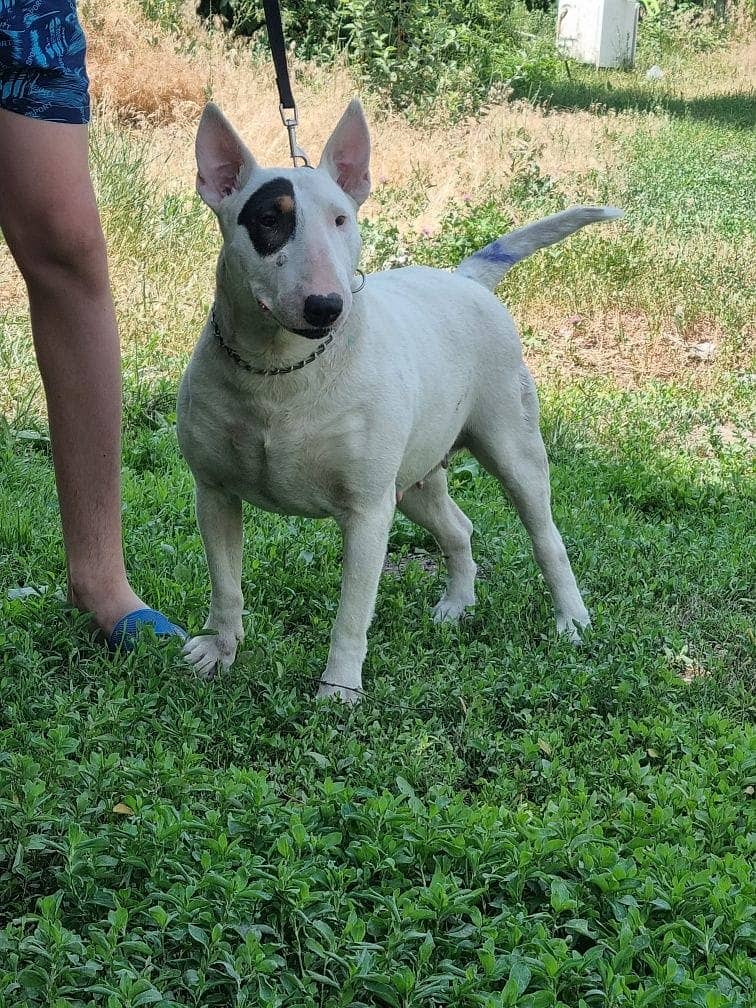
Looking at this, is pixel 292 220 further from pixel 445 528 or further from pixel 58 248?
pixel 445 528

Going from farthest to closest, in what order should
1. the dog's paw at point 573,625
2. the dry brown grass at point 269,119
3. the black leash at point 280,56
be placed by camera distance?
the dry brown grass at point 269,119
the dog's paw at point 573,625
the black leash at point 280,56

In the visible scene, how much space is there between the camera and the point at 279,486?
3430mm

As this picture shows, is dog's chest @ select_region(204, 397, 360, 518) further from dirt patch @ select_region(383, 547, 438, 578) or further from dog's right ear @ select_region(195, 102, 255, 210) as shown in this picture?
dirt patch @ select_region(383, 547, 438, 578)

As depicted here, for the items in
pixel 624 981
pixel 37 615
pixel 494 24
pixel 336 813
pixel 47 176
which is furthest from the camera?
pixel 494 24

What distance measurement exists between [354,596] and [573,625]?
41.9 inches

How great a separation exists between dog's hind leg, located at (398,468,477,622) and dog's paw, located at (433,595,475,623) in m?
0.02

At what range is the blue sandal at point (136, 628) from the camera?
3691 mm

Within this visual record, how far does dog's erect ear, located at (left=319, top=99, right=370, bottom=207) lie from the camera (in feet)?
11.1

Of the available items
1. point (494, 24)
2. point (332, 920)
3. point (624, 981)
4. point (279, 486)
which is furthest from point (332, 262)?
point (494, 24)

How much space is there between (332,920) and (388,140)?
385 inches

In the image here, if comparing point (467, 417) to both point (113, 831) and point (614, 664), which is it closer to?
point (614, 664)

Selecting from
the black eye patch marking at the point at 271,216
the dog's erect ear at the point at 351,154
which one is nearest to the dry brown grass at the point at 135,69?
the dog's erect ear at the point at 351,154

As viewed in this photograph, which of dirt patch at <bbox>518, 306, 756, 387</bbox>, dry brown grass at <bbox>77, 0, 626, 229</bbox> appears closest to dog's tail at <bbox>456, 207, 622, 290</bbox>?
dirt patch at <bbox>518, 306, 756, 387</bbox>

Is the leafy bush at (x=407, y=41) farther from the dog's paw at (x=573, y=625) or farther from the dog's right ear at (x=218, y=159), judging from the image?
the dog's right ear at (x=218, y=159)
